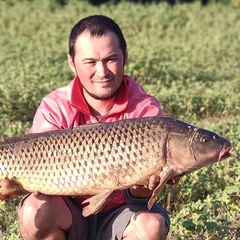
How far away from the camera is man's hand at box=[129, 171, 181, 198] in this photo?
3.75 meters

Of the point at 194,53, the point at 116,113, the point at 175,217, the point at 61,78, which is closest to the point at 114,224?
the point at 116,113

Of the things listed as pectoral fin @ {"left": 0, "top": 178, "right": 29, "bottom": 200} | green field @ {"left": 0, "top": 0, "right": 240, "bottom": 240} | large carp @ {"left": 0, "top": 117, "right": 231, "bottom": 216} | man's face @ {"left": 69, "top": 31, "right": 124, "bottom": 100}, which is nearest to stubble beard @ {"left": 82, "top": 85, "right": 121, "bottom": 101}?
man's face @ {"left": 69, "top": 31, "right": 124, "bottom": 100}

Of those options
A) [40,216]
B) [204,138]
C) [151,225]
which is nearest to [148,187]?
[151,225]

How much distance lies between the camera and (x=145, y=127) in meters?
3.78

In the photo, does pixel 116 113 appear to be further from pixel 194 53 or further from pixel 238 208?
pixel 194 53

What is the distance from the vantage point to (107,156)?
3.76 metres

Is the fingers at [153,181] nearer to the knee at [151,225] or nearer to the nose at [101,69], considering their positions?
the knee at [151,225]

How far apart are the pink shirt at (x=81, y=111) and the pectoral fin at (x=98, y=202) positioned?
0.38m

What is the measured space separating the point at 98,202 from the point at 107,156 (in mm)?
224

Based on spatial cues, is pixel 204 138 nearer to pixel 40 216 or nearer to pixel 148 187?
pixel 148 187

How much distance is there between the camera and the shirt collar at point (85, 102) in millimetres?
4238

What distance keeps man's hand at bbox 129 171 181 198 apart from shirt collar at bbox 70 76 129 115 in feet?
1.55

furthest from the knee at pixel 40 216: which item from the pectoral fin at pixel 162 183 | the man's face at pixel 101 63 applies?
the man's face at pixel 101 63

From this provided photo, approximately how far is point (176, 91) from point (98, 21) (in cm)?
504
